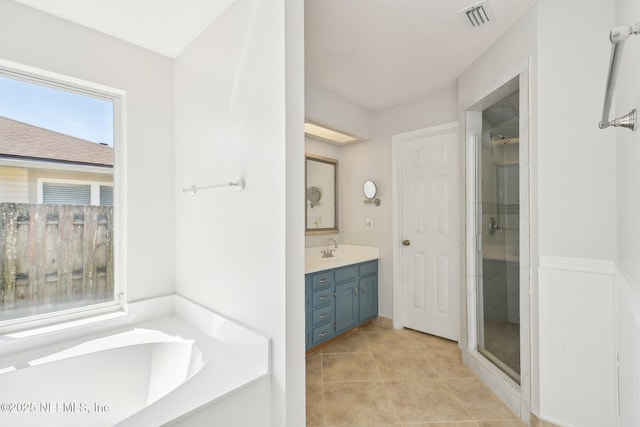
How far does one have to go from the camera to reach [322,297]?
102 inches

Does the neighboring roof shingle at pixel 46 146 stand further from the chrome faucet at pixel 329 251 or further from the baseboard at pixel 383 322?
the baseboard at pixel 383 322

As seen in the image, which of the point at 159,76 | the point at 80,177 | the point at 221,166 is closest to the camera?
the point at 221,166

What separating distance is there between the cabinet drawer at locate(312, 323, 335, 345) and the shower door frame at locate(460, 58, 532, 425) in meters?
1.15

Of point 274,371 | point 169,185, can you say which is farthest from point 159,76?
point 274,371

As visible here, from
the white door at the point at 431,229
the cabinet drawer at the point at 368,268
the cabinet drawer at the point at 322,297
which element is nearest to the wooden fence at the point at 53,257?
the cabinet drawer at the point at 322,297

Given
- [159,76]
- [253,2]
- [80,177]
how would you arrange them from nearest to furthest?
[253,2], [80,177], [159,76]

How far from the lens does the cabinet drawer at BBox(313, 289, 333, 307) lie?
2535 mm

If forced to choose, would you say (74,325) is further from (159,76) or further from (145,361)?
(159,76)

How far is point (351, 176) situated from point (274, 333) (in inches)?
99.2

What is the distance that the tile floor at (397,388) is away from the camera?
5.79 feet

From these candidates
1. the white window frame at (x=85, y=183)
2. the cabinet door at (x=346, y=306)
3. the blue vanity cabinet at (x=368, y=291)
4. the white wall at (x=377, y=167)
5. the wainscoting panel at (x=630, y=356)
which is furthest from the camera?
the blue vanity cabinet at (x=368, y=291)

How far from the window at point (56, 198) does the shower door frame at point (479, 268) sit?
8.62ft

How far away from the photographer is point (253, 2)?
1440 millimetres

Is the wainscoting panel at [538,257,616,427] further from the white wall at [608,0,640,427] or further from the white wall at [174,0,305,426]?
the white wall at [174,0,305,426]
